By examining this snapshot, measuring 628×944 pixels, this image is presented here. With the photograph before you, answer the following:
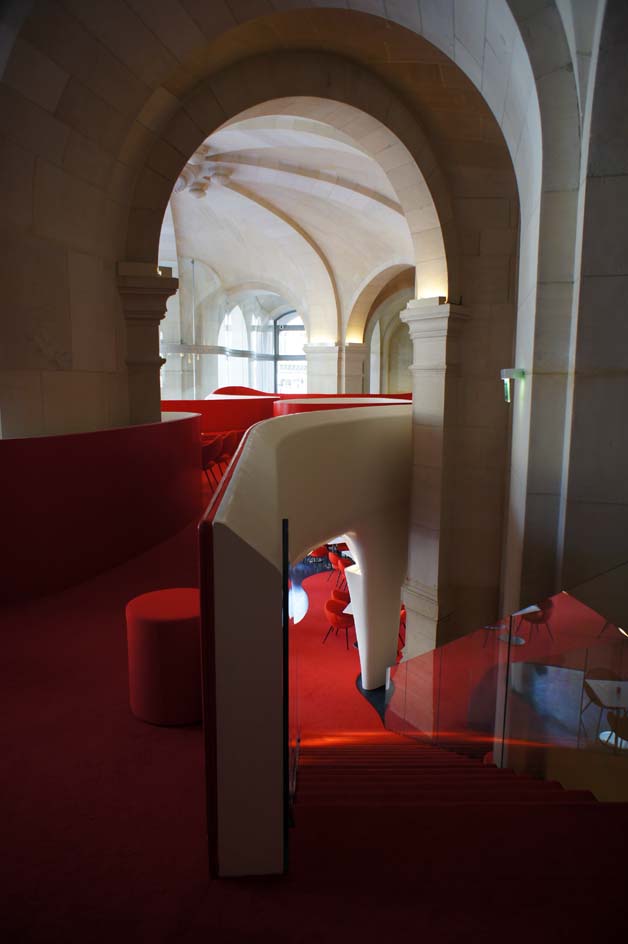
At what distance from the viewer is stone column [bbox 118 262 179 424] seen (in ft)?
20.5

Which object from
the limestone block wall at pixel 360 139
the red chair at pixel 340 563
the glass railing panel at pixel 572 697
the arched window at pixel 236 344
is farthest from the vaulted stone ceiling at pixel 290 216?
the glass railing panel at pixel 572 697

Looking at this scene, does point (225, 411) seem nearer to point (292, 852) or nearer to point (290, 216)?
point (290, 216)

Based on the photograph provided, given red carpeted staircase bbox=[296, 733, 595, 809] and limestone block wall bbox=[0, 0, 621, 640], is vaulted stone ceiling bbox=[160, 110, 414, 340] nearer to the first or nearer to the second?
limestone block wall bbox=[0, 0, 621, 640]

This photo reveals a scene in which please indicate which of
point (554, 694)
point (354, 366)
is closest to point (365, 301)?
point (354, 366)

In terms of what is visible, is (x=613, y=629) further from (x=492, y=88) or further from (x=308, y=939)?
(x=492, y=88)

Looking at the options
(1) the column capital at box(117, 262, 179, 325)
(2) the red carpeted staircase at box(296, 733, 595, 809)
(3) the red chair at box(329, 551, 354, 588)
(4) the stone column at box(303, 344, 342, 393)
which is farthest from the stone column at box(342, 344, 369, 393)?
(2) the red carpeted staircase at box(296, 733, 595, 809)

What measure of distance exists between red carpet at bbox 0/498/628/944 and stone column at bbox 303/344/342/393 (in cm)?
1527

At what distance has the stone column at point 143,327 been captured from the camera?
6.26 m

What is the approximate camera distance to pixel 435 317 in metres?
7.83

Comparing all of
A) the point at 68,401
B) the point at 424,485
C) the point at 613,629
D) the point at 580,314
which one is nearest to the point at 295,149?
the point at 424,485

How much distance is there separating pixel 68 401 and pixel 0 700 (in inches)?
127

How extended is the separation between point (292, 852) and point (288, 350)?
31.1 m

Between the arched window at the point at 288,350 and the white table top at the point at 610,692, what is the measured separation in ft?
95.6

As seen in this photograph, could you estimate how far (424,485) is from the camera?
26.8 ft
